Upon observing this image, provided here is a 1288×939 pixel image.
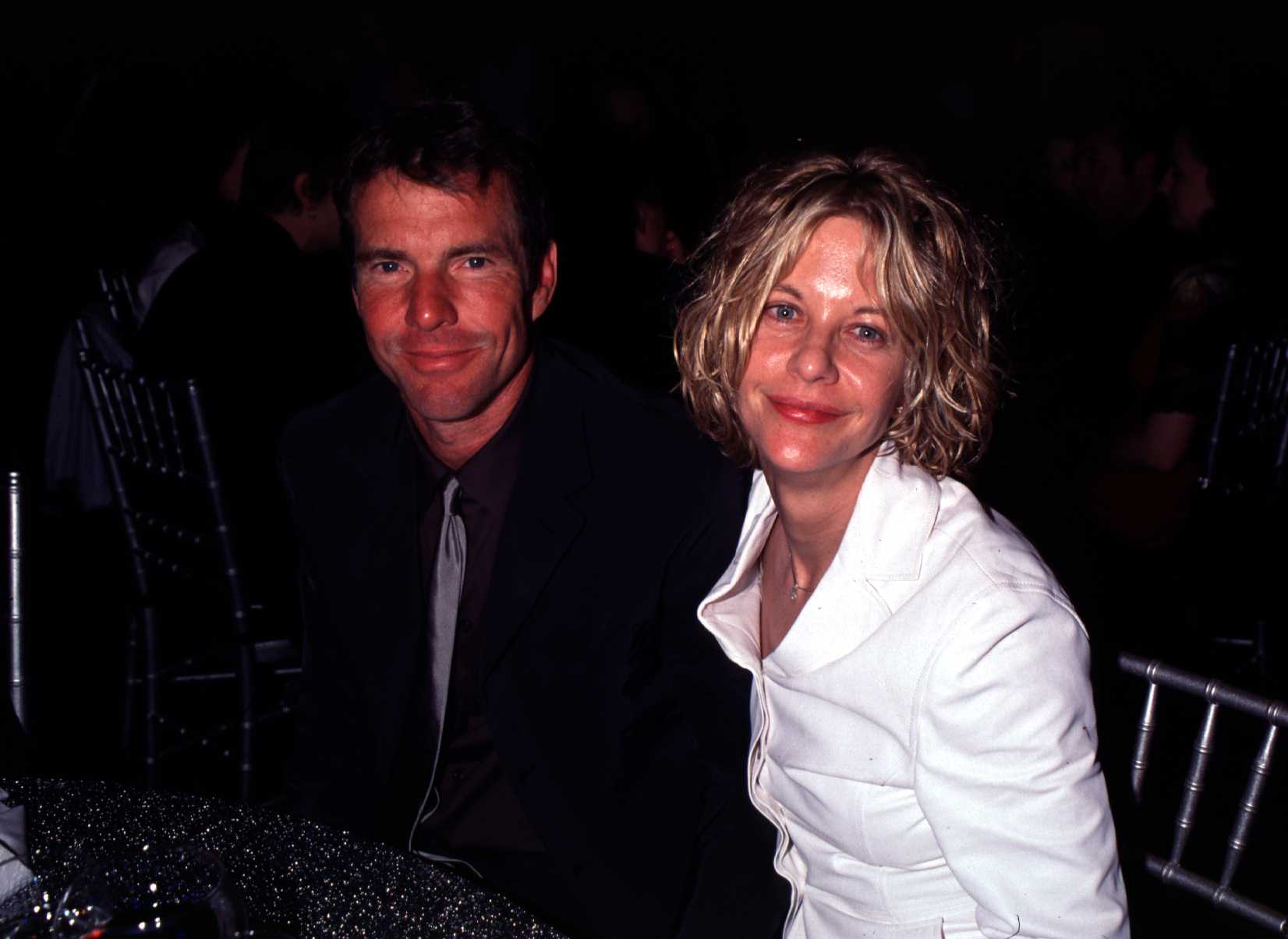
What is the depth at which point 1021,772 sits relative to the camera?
3.66 ft

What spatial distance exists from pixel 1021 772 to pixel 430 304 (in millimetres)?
1017

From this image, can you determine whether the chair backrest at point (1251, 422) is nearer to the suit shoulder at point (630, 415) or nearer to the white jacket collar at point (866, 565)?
the suit shoulder at point (630, 415)

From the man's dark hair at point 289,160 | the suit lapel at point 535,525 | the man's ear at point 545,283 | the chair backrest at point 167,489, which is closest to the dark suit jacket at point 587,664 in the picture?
the suit lapel at point 535,525

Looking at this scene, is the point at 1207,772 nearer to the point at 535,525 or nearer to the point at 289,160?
the point at 535,525

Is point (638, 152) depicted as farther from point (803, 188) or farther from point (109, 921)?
point (109, 921)

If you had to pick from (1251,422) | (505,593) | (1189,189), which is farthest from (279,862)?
(1189,189)

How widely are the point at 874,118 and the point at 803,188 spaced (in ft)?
18.5

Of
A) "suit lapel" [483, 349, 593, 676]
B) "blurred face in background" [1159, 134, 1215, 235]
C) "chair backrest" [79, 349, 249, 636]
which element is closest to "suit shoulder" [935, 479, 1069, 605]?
"suit lapel" [483, 349, 593, 676]

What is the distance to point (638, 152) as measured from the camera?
3518 mm

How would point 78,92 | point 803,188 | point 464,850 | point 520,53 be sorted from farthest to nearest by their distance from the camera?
point 520,53 < point 78,92 < point 464,850 < point 803,188

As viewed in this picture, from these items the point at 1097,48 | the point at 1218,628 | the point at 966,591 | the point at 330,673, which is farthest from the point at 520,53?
the point at 966,591

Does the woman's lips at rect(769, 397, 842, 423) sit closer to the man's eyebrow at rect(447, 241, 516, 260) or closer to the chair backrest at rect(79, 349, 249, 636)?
the man's eyebrow at rect(447, 241, 516, 260)

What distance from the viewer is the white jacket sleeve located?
1.09 metres

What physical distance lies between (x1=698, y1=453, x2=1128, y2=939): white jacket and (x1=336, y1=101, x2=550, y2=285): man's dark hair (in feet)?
2.24
